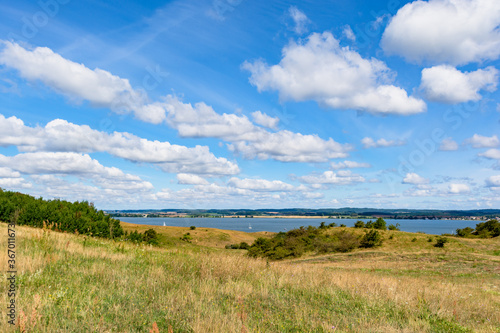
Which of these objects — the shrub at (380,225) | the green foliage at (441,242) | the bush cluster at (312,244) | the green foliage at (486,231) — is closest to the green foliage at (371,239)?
the bush cluster at (312,244)

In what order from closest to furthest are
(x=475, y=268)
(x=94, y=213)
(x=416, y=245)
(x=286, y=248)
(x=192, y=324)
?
(x=192, y=324)
(x=475, y=268)
(x=94, y=213)
(x=416, y=245)
(x=286, y=248)

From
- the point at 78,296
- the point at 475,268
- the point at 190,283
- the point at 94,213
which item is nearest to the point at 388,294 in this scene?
the point at 190,283

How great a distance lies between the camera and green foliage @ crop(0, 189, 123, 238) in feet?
87.0

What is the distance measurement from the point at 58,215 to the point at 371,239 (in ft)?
114

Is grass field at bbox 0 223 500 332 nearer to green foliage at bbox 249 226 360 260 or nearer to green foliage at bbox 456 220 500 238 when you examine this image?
green foliage at bbox 249 226 360 260

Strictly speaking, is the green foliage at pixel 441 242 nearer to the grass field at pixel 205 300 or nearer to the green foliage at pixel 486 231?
the green foliage at pixel 486 231

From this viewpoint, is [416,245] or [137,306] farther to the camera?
[416,245]

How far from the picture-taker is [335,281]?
9727mm

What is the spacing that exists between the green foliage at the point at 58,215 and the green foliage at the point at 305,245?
60.2ft

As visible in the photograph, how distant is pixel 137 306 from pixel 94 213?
3007 cm

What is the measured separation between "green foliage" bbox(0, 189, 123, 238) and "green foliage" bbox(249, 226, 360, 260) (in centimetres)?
1834

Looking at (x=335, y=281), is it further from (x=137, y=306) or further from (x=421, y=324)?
(x=137, y=306)

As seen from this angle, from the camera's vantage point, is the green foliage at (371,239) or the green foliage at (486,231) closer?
the green foliage at (371,239)

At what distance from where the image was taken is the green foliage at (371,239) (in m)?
40.2
